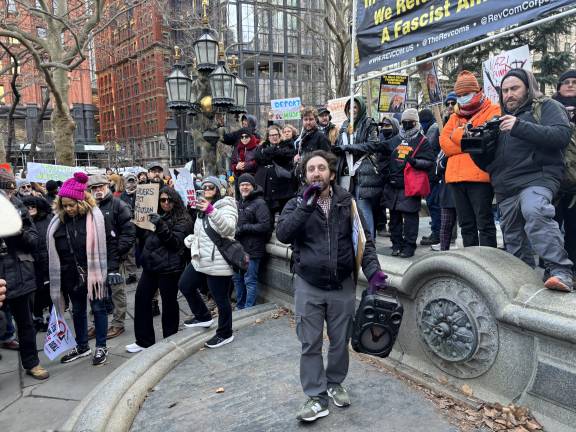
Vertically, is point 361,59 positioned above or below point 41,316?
above

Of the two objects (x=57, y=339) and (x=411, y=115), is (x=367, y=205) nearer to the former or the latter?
(x=411, y=115)

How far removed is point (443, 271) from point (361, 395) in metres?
1.19

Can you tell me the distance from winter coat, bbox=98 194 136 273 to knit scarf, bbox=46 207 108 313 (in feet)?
0.71

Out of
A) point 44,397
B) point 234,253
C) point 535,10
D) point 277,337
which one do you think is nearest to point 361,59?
point 535,10

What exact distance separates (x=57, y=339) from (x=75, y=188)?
66.1 inches

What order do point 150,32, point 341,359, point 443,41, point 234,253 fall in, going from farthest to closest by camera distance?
1. point 150,32
2. point 234,253
3. point 443,41
4. point 341,359

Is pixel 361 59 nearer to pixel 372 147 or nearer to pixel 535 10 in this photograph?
pixel 372 147

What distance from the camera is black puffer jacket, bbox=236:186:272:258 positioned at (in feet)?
18.7

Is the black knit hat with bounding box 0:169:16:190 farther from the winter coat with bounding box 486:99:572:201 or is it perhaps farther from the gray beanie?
the winter coat with bounding box 486:99:572:201

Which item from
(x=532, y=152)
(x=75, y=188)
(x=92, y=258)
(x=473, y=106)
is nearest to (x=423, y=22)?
(x=473, y=106)

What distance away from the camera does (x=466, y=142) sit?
3.40 m

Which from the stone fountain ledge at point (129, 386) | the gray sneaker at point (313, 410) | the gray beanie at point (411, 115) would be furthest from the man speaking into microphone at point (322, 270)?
the gray beanie at point (411, 115)

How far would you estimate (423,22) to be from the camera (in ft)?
14.7

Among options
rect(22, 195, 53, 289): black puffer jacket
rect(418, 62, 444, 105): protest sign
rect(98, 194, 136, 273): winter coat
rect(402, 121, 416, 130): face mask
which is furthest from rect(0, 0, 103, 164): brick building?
rect(402, 121, 416, 130): face mask
